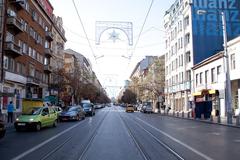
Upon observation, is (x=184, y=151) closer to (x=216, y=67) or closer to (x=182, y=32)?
(x=216, y=67)

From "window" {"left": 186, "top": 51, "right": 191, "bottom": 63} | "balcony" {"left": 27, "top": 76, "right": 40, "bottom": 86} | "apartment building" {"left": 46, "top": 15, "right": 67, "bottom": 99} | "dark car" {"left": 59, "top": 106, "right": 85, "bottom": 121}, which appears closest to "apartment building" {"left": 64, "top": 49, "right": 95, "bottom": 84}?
"apartment building" {"left": 46, "top": 15, "right": 67, "bottom": 99}

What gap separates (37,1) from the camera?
5016cm

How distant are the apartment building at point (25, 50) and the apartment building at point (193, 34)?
78.7 ft

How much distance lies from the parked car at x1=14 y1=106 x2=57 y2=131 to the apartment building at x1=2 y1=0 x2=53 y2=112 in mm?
8935

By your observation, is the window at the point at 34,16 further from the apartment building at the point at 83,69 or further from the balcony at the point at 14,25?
the apartment building at the point at 83,69

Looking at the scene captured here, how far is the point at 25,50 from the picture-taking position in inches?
1799

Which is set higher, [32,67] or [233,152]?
[32,67]

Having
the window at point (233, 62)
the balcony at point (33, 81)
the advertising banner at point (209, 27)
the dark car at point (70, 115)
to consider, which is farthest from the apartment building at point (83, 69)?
the window at point (233, 62)

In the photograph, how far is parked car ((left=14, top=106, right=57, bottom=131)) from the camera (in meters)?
21.5

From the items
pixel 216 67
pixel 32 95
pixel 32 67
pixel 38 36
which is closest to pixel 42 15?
pixel 38 36

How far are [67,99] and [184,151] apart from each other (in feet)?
192

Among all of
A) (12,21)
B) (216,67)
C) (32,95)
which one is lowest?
(32,95)

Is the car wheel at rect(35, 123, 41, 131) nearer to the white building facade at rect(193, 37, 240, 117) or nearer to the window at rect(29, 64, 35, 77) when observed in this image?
the white building facade at rect(193, 37, 240, 117)

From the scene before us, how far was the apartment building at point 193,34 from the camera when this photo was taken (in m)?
56.2
